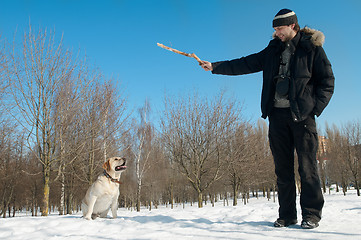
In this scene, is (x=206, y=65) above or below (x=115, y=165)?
above

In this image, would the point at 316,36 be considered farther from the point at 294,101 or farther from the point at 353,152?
the point at 353,152

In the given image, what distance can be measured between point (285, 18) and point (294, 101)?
95 cm

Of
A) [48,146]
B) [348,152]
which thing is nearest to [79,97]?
[48,146]

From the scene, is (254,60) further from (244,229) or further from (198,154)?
(198,154)

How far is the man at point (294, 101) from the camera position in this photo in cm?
273

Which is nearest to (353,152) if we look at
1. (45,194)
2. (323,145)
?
(323,145)

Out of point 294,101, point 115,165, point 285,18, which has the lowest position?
point 115,165

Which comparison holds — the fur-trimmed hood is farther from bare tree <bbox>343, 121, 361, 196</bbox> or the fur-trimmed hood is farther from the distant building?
the distant building

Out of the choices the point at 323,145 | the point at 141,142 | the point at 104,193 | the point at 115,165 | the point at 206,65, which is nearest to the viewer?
the point at 206,65

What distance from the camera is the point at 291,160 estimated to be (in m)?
3.08

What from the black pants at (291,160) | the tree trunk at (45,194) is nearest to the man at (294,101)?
the black pants at (291,160)

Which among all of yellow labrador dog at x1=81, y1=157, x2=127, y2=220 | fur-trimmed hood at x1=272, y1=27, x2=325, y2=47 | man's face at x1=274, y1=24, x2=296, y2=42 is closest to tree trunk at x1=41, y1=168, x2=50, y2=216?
yellow labrador dog at x1=81, y1=157, x2=127, y2=220

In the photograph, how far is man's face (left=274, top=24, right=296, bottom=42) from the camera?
296cm

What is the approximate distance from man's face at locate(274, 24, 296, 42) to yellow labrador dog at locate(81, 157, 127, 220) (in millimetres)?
3368
